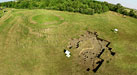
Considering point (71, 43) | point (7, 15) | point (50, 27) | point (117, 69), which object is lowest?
point (117, 69)

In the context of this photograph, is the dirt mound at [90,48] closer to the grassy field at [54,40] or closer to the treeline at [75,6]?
the grassy field at [54,40]

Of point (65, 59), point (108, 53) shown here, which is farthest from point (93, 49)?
point (65, 59)

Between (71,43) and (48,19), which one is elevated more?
(48,19)

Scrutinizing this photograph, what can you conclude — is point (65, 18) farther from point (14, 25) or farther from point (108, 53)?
point (108, 53)

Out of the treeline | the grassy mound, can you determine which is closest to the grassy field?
the grassy mound

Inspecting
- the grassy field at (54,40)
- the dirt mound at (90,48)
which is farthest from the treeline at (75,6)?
the dirt mound at (90,48)

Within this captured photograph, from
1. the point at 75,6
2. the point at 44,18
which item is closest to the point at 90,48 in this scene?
the point at 44,18

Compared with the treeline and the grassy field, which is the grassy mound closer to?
the grassy field
